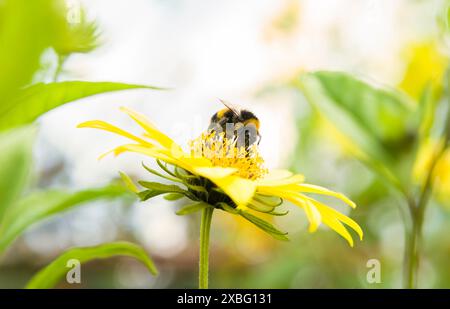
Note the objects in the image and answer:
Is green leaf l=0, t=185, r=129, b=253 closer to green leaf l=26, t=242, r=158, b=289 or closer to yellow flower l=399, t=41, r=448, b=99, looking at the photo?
green leaf l=26, t=242, r=158, b=289

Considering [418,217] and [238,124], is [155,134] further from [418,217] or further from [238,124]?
[418,217]

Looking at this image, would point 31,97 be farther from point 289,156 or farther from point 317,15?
point 317,15

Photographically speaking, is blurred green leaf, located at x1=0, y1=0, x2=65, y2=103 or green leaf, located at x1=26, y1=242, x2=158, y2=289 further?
green leaf, located at x1=26, y1=242, x2=158, y2=289

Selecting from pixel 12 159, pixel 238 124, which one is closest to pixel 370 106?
pixel 238 124

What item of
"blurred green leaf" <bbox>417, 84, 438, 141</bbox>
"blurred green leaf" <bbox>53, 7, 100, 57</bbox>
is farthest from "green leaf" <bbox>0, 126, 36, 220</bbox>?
"blurred green leaf" <bbox>417, 84, 438, 141</bbox>

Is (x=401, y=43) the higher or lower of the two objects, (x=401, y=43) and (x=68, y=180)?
the higher

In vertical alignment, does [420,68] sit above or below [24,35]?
above

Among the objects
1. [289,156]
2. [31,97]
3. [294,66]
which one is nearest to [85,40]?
[31,97]
